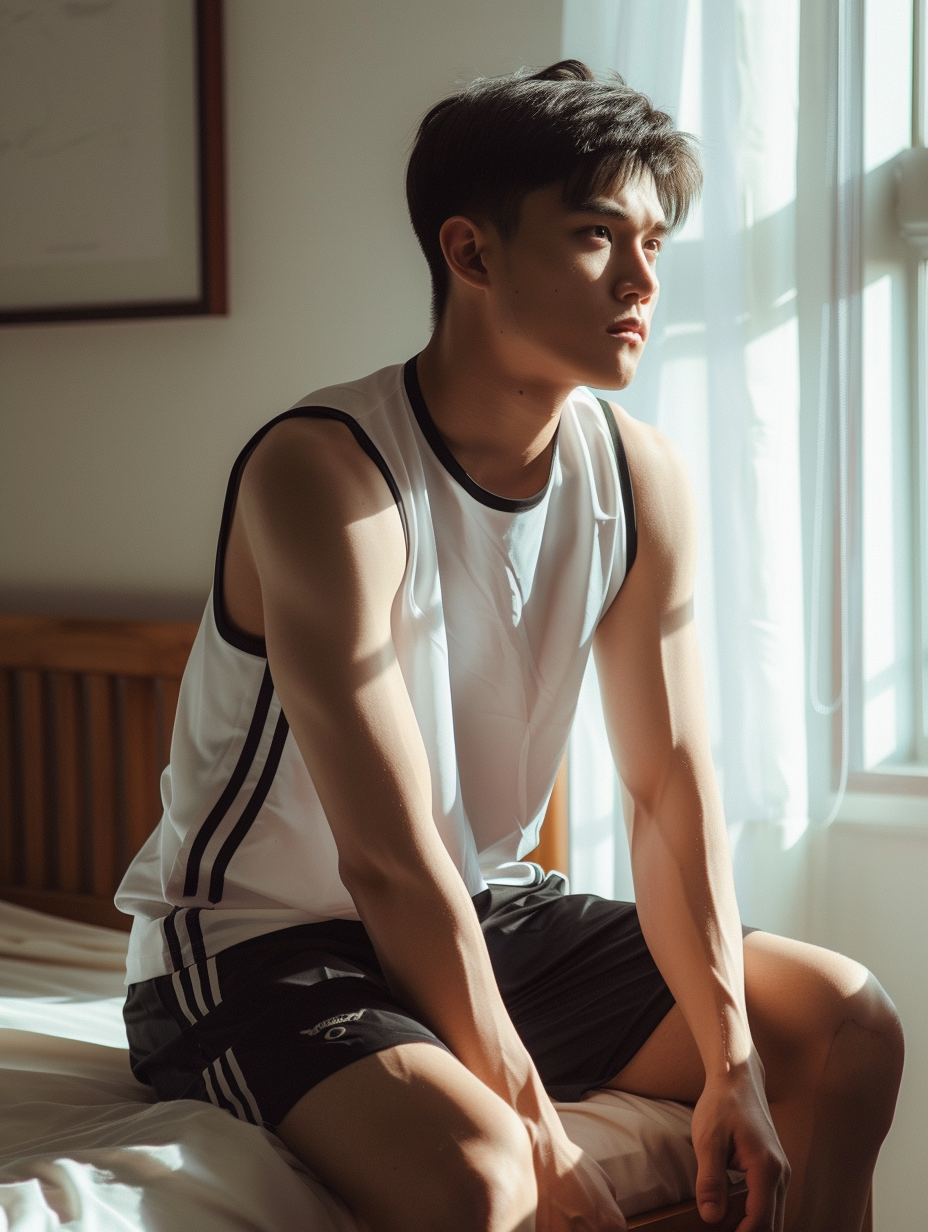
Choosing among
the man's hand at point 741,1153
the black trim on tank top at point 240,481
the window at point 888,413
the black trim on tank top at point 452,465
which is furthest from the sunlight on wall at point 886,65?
the man's hand at point 741,1153

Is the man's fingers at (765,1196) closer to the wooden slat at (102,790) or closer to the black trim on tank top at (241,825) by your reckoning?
the black trim on tank top at (241,825)

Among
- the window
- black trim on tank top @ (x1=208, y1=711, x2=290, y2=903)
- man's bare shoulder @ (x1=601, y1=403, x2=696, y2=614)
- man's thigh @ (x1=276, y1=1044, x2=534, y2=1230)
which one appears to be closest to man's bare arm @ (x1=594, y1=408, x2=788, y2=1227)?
man's bare shoulder @ (x1=601, y1=403, x2=696, y2=614)

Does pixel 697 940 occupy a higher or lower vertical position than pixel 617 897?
higher

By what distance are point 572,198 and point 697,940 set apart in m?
0.66

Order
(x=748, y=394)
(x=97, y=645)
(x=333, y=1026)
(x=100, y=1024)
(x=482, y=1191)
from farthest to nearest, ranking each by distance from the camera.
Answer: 1. (x=97, y=645)
2. (x=748, y=394)
3. (x=100, y=1024)
4. (x=333, y=1026)
5. (x=482, y=1191)

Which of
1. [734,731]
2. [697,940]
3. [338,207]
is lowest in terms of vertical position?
[697,940]

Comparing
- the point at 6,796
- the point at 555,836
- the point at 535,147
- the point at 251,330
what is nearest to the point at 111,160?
the point at 251,330

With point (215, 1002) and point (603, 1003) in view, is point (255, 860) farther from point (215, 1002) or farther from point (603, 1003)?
point (603, 1003)

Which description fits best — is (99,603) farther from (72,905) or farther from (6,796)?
(72,905)

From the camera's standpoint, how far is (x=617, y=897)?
5.49 feet

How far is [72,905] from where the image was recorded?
1.99 meters

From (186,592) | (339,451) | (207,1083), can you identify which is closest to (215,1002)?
(207,1083)

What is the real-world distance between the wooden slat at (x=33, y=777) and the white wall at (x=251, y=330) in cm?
18

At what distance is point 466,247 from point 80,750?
4.26 ft
